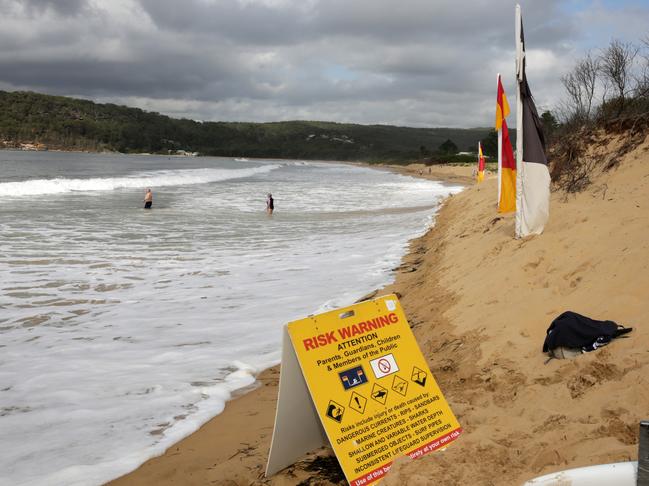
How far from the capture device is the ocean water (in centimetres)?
464

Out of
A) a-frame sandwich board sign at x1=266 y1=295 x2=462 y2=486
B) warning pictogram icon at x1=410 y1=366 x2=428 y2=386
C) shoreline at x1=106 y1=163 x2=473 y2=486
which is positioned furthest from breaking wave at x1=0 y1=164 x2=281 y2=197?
warning pictogram icon at x1=410 y1=366 x2=428 y2=386

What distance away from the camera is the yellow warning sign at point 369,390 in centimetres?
337

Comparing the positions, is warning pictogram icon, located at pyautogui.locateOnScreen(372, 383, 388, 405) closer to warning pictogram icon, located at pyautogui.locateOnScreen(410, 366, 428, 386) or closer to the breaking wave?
warning pictogram icon, located at pyautogui.locateOnScreen(410, 366, 428, 386)

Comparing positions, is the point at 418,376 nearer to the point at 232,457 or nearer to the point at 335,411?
the point at 335,411

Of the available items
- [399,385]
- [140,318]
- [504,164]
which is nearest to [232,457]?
[399,385]

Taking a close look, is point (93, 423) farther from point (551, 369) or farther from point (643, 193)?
Answer: point (643, 193)

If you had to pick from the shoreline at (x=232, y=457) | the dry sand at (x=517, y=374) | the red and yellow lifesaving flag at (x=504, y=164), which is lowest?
the shoreline at (x=232, y=457)

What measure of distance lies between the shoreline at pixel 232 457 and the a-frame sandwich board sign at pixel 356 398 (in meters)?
0.14

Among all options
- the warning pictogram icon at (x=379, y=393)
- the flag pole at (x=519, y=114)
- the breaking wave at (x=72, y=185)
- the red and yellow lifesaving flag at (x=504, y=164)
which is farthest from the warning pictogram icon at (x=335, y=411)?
the breaking wave at (x=72, y=185)

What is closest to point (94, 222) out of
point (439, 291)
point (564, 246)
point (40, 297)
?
point (40, 297)

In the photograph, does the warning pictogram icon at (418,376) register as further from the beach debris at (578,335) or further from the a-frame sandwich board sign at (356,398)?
the beach debris at (578,335)

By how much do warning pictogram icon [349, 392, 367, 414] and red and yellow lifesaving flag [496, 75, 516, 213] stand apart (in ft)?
29.1

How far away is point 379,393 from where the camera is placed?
11.8 ft

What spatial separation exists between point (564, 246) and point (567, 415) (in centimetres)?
407
